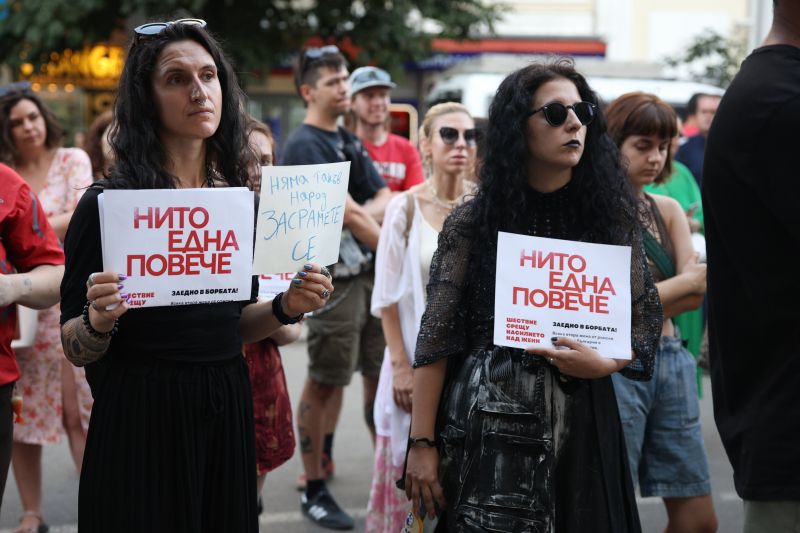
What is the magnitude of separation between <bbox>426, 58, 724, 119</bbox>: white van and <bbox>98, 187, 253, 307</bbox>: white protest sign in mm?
9596

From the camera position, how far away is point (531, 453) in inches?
105

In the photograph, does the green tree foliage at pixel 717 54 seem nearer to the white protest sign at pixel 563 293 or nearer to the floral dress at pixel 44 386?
the floral dress at pixel 44 386

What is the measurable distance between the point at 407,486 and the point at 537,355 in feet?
1.77

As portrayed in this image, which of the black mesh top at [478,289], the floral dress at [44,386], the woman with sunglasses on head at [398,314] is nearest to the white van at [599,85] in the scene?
the floral dress at [44,386]

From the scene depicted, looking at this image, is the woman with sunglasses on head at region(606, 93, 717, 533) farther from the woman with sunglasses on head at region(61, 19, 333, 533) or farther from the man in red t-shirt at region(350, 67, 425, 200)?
the man in red t-shirt at region(350, 67, 425, 200)

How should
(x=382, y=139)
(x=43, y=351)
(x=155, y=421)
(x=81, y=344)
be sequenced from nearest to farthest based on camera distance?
A: 1. (x=81, y=344)
2. (x=155, y=421)
3. (x=43, y=351)
4. (x=382, y=139)

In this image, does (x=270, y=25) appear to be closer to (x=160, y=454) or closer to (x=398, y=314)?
(x=398, y=314)

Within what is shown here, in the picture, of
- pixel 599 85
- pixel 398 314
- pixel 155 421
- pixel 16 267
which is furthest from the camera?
pixel 599 85

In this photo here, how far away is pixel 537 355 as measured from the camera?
274cm

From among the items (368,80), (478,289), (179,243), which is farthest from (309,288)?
(368,80)

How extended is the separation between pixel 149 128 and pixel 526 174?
1.05 metres

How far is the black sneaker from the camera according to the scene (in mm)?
5039

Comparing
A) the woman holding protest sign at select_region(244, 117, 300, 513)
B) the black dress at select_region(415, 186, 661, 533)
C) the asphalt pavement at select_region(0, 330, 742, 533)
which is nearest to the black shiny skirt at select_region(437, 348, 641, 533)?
the black dress at select_region(415, 186, 661, 533)

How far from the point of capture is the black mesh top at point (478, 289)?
2.83 m
